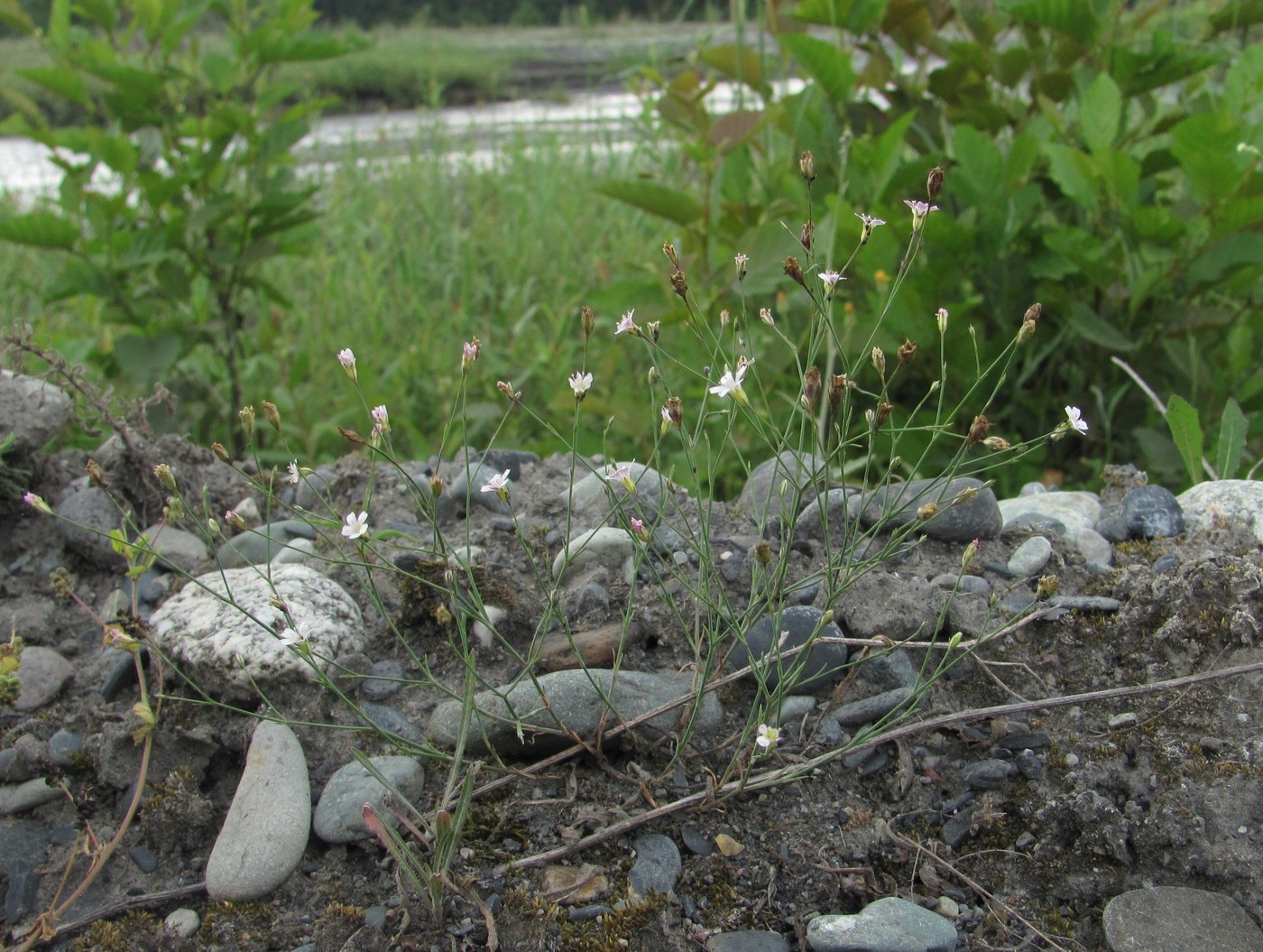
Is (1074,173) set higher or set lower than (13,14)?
lower

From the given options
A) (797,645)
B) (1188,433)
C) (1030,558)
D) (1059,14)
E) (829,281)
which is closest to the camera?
(829,281)

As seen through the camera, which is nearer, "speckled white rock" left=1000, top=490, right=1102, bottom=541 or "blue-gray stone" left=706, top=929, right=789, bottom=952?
"blue-gray stone" left=706, top=929, right=789, bottom=952

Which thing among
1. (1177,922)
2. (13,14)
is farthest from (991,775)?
(13,14)

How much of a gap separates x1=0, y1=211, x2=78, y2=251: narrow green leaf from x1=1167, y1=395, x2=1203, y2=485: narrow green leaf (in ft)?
8.68

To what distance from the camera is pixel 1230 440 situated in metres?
2.10

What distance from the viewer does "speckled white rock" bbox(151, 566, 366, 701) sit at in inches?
64.6

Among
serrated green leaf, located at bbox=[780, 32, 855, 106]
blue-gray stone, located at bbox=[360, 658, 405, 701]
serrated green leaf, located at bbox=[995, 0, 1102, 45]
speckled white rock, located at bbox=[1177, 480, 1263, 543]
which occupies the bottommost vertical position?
blue-gray stone, located at bbox=[360, 658, 405, 701]

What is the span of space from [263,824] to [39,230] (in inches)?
78.0

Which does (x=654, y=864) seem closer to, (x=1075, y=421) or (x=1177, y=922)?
(x=1177, y=922)

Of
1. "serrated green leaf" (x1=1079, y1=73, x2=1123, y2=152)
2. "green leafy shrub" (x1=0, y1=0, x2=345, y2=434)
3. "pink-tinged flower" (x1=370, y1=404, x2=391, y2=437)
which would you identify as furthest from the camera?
"green leafy shrub" (x1=0, y1=0, x2=345, y2=434)

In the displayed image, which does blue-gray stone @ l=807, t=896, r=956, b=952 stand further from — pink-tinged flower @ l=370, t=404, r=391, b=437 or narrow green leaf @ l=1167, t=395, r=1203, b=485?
narrow green leaf @ l=1167, t=395, r=1203, b=485

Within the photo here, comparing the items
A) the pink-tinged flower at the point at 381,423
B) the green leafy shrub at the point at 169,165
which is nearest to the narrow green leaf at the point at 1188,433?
the pink-tinged flower at the point at 381,423

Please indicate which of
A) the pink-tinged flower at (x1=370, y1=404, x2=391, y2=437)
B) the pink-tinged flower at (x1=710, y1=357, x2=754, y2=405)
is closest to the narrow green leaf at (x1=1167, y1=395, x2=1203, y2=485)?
the pink-tinged flower at (x1=710, y1=357, x2=754, y2=405)

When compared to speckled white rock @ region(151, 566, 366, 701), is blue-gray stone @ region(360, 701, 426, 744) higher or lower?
lower
